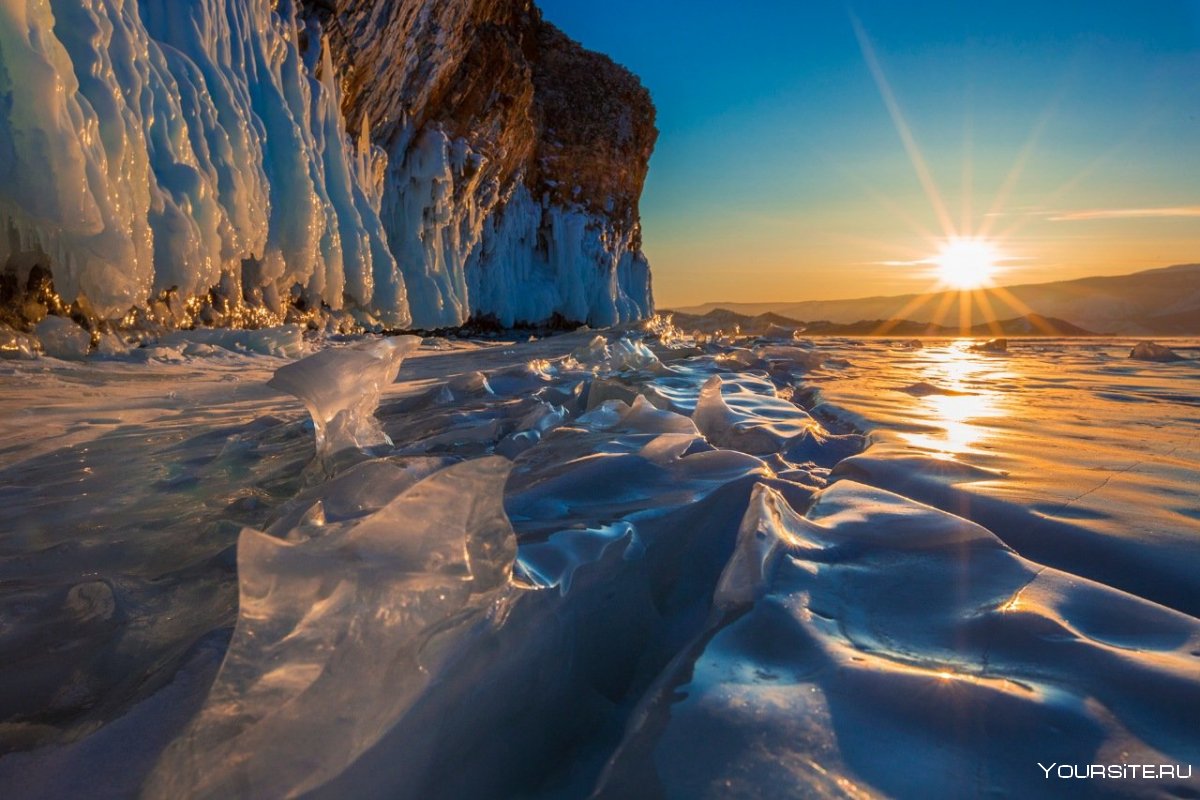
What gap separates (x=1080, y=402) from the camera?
2910 millimetres

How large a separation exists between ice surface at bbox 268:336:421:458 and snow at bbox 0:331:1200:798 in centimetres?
1

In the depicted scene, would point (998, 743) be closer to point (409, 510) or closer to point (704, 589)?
point (704, 589)

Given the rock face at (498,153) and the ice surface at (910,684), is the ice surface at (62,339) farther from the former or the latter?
the rock face at (498,153)

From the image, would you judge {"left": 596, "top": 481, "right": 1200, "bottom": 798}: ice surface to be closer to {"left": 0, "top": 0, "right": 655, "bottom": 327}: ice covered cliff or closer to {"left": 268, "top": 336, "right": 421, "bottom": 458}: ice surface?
{"left": 268, "top": 336, "right": 421, "bottom": 458}: ice surface

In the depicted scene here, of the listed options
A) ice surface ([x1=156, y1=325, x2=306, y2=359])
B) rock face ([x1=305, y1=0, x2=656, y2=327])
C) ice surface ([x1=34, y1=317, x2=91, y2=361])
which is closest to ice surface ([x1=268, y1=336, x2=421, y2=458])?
ice surface ([x1=34, y1=317, x2=91, y2=361])

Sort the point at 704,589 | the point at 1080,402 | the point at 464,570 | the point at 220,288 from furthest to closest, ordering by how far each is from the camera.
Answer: the point at 220,288
the point at 1080,402
the point at 704,589
the point at 464,570

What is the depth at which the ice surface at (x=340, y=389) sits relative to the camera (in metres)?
1.46

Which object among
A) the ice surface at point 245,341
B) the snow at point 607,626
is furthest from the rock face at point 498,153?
the snow at point 607,626

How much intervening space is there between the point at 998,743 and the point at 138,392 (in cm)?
359

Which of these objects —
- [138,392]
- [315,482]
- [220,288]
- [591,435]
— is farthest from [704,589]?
[220,288]

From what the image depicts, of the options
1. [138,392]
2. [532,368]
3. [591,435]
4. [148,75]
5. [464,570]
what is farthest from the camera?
[148,75]

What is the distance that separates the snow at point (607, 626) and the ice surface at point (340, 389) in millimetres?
11

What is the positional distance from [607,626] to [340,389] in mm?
1038

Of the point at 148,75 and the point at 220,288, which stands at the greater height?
the point at 148,75
